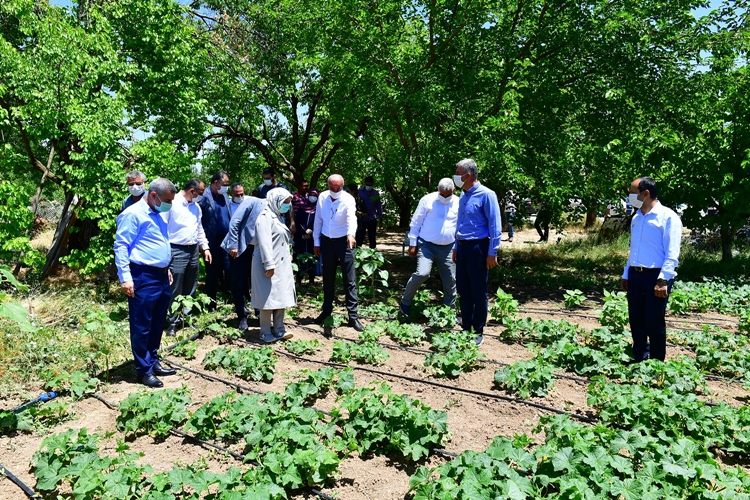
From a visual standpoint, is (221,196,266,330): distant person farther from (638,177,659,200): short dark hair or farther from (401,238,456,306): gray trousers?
(638,177,659,200): short dark hair

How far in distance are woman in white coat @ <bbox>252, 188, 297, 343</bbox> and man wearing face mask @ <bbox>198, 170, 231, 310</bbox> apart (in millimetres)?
1539

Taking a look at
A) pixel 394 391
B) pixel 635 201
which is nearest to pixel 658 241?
pixel 635 201

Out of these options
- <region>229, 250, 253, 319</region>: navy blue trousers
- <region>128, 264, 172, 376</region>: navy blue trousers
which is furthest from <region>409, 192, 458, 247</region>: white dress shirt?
<region>128, 264, 172, 376</region>: navy blue trousers

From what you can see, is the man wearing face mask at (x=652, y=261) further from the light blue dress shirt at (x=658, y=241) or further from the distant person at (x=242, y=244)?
the distant person at (x=242, y=244)

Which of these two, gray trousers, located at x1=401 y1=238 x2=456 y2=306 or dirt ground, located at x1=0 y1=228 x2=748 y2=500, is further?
gray trousers, located at x1=401 y1=238 x2=456 y2=306

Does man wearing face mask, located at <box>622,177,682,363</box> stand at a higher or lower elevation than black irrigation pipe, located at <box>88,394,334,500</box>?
higher

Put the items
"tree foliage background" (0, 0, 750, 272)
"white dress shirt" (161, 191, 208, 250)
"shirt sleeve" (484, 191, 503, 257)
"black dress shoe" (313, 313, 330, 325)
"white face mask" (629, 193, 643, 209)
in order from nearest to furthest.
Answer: "white face mask" (629, 193, 643, 209)
"shirt sleeve" (484, 191, 503, 257)
"white dress shirt" (161, 191, 208, 250)
"black dress shoe" (313, 313, 330, 325)
"tree foliage background" (0, 0, 750, 272)

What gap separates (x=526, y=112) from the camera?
31.8 feet

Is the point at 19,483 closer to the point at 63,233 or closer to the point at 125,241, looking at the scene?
the point at 125,241

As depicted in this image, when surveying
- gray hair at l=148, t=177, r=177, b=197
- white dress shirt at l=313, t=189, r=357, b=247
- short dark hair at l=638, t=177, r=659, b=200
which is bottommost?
white dress shirt at l=313, t=189, r=357, b=247

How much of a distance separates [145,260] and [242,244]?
1702 millimetres

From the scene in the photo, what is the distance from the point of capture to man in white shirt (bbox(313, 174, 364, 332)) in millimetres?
6281

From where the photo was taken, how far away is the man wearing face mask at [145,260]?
4.59 m

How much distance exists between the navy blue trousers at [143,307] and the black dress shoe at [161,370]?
114 mm
